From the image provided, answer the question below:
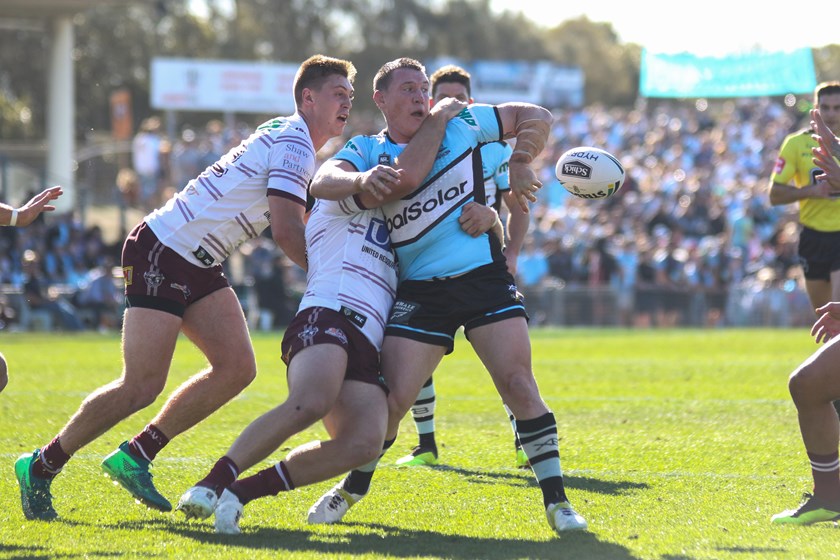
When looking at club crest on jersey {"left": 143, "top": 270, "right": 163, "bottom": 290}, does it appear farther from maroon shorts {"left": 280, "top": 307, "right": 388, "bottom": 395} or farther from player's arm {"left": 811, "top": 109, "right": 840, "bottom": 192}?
player's arm {"left": 811, "top": 109, "right": 840, "bottom": 192}

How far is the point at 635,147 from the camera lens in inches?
1468

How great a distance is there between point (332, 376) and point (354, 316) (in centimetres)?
37

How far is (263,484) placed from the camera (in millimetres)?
5852

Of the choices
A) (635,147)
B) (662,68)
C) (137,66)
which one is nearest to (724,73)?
(662,68)

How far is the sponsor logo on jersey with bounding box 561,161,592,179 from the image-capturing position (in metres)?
6.63

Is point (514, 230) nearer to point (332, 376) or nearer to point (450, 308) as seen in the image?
point (450, 308)

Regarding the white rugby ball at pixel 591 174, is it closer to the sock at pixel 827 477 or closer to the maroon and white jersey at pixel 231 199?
the maroon and white jersey at pixel 231 199

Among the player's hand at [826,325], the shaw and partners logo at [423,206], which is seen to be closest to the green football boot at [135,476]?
the shaw and partners logo at [423,206]

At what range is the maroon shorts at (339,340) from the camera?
5914 mm

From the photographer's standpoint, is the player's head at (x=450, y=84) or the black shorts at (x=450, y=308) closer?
the black shorts at (x=450, y=308)

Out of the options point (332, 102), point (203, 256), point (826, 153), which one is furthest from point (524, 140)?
point (203, 256)

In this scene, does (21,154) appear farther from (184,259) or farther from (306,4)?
(306,4)

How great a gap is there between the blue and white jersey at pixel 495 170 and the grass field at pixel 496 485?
171 cm

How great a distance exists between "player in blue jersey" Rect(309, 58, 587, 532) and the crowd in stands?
53.4ft
